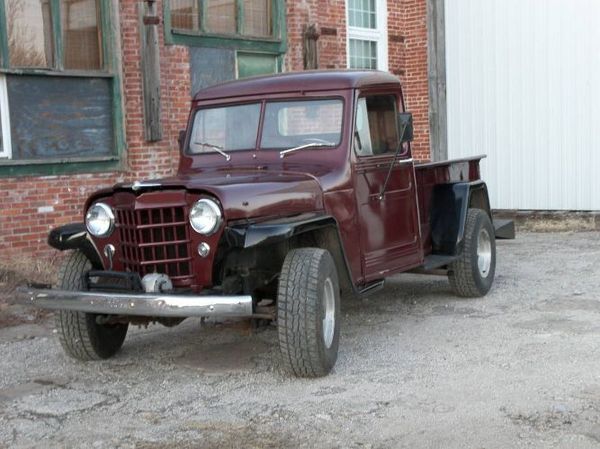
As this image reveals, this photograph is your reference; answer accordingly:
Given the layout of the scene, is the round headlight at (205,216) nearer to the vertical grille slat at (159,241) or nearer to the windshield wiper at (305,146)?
the vertical grille slat at (159,241)

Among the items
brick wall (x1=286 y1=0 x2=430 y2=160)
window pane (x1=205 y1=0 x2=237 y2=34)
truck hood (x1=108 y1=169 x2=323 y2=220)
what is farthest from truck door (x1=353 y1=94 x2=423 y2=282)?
brick wall (x1=286 y1=0 x2=430 y2=160)

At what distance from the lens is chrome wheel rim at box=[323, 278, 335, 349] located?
217 inches

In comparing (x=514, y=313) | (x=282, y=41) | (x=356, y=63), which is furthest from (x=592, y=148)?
(x=514, y=313)

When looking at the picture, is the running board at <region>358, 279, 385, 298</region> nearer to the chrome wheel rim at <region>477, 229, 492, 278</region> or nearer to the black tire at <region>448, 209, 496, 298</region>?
the black tire at <region>448, 209, 496, 298</region>

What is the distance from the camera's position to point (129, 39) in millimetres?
10211

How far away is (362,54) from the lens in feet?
46.5

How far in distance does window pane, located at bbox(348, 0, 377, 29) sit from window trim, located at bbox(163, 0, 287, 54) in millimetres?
2006

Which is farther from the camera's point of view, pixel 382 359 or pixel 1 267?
pixel 1 267

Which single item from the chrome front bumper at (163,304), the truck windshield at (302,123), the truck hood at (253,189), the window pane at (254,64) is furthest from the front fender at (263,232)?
the window pane at (254,64)

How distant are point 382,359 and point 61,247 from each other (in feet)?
7.40

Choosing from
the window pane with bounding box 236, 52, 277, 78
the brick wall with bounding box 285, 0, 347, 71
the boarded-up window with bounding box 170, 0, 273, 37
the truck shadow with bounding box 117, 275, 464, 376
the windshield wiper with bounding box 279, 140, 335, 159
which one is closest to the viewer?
the truck shadow with bounding box 117, 275, 464, 376

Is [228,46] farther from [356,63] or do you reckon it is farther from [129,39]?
[356,63]

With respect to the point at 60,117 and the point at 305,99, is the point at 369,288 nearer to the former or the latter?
the point at 305,99

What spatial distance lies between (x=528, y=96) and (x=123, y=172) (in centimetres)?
651
